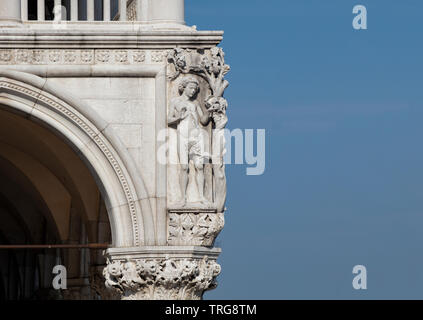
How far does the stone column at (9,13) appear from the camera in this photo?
2855cm

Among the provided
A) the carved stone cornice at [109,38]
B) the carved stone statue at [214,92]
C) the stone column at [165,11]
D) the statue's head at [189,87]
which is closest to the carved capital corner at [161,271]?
the carved stone statue at [214,92]

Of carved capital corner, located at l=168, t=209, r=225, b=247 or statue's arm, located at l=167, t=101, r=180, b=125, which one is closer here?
carved capital corner, located at l=168, t=209, r=225, b=247

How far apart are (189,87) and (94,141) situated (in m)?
1.81

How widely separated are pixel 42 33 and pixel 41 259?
41.8 ft

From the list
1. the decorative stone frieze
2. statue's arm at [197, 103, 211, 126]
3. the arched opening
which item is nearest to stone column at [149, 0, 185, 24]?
the decorative stone frieze

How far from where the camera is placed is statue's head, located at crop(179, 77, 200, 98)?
2848cm

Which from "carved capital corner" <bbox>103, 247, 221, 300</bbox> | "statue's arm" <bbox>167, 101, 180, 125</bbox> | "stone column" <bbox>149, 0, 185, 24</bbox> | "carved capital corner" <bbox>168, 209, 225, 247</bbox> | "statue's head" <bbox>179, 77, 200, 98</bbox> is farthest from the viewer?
"stone column" <bbox>149, 0, 185, 24</bbox>

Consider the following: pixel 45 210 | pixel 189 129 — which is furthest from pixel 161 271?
pixel 45 210

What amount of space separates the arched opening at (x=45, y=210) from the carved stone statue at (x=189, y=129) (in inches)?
78.0

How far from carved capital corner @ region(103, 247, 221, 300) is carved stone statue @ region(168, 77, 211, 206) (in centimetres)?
87

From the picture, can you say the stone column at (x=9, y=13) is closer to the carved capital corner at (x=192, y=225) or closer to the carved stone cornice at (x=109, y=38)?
the carved stone cornice at (x=109, y=38)

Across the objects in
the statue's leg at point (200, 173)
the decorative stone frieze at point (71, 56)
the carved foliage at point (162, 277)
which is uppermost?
the decorative stone frieze at point (71, 56)

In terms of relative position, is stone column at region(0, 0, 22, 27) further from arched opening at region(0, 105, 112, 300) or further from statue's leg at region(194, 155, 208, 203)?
statue's leg at region(194, 155, 208, 203)
